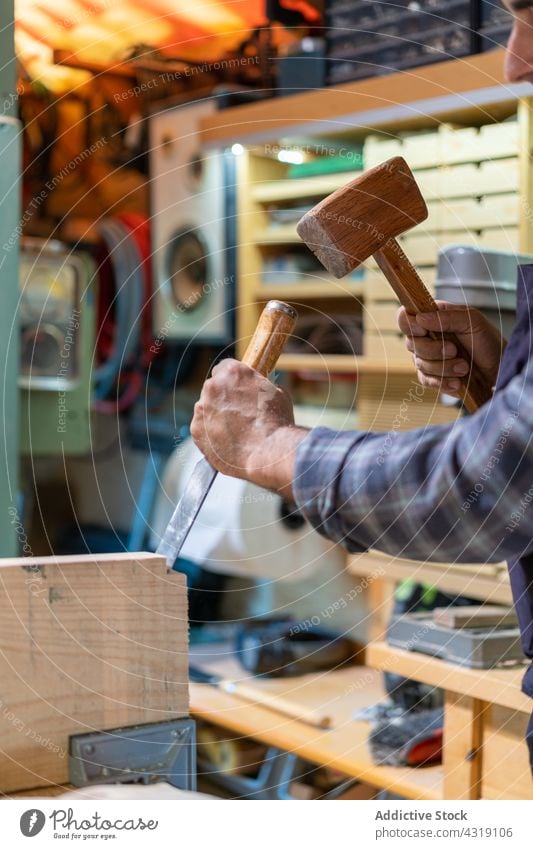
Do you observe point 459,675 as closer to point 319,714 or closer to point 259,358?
point 319,714

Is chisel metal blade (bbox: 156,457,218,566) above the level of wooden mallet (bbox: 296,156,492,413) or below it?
below

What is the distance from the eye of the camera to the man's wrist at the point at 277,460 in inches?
30.6

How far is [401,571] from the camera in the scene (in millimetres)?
2156

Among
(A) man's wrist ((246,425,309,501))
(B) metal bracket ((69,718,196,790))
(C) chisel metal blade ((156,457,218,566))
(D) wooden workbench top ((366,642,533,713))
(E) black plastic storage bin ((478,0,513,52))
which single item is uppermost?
(E) black plastic storage bin ((478,0,513,52))

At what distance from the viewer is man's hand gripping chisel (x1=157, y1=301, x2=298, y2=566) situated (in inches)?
34.9

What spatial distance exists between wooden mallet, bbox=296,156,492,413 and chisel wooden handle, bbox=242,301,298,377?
73 millimetres

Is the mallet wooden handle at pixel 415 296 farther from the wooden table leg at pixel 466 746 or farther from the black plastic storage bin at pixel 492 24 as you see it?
the black plastic storage bin at pixel 492 24

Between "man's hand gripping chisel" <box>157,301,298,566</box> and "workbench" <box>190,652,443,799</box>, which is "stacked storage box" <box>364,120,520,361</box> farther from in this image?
"man's hand gripping chisel" <box>157,301,298,566</box>

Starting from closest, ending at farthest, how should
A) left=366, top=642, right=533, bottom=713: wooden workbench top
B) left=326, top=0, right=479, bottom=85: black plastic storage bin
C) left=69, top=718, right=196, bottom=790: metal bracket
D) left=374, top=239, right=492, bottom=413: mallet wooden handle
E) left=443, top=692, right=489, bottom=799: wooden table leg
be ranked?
1. left=69, top=718, right=196, bottom=790: metal bracket
2. left=374, top=239, right=492, bottom=413: mallet wooden handle
3. left=366, top=642, right=533, bottom=713: wooden workbench top
4. left=443, top=692, right=489, bottom=799: wooden table leg
5. left=326, top=0, right=479, bottom=85: black plastic storage bin

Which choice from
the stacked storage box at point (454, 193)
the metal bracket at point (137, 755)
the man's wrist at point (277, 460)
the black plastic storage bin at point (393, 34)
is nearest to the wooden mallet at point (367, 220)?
the man's wrist at point (277, 460)

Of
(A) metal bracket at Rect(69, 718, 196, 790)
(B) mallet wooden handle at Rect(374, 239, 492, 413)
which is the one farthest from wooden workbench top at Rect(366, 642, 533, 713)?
(A) metal bracket at Rect(69, 718, 196, 790)

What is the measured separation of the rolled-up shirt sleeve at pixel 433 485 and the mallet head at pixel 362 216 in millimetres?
210

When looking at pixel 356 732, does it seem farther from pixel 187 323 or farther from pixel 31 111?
pixel 31 111

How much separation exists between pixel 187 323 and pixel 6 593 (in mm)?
1985
